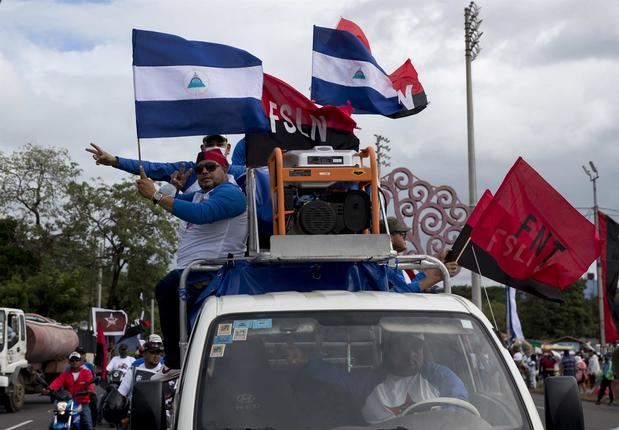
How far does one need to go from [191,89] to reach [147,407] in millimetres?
3528

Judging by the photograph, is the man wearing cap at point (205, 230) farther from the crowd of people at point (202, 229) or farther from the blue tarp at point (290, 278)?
the blue tarp at point (290, 278)

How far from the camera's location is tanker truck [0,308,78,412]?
26.7 metres

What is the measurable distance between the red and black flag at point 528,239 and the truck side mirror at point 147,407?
4.47m

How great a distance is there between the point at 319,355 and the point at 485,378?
2.44 ft

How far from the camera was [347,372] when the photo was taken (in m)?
4.79

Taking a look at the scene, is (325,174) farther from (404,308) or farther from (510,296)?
(510,296)

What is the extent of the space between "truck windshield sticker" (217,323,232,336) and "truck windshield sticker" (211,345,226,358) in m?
0.07

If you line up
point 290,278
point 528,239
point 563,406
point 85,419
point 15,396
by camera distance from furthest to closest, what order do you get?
point 15,396
point 85,419
point 528,239
point 290,278
point 563,406

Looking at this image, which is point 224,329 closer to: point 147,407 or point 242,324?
point 242,324

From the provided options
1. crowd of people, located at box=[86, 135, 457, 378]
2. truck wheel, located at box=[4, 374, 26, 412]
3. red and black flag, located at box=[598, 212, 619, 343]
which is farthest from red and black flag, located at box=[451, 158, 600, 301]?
truck wheel, located at box=[4, 374, 26, 412]

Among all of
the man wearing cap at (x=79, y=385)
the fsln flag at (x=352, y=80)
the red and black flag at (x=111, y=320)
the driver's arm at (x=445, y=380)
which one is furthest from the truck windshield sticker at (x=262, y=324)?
the red and black flag at (x=111, y=320)

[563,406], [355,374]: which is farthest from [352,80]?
[563,406]

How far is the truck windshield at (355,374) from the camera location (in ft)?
15.1

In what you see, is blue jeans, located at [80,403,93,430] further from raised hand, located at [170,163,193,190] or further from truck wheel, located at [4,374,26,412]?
truck wheel, located at [4,374,26,412]
